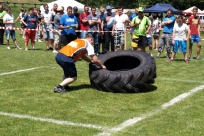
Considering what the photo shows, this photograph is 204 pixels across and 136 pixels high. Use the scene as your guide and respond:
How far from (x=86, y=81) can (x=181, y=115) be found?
133 inches

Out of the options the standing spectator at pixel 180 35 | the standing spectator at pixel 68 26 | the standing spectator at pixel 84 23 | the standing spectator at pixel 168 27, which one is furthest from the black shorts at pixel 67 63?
the standing spectator at pixel 84 23

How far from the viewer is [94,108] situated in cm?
661

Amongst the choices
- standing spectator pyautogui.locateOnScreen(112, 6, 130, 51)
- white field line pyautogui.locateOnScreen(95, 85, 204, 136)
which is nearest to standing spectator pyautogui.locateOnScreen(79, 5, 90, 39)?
standing spectator pyautogui.locateOnScreen(112, 6, 130, 51)

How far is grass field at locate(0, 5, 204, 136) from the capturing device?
5465mm

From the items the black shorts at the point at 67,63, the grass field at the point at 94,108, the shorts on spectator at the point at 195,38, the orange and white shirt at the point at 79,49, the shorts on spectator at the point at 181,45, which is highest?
the orange and white shirt at the point at 79,49

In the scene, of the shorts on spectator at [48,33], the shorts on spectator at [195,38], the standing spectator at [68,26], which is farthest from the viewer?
the shorts on spectator at [48,33]

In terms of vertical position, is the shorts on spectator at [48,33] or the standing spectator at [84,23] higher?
the standing spectator at [84,23]

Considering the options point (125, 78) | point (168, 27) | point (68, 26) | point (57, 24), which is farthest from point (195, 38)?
point (125, 78)

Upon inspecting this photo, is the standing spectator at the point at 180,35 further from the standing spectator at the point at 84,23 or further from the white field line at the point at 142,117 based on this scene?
the white field line at the point at 142,117

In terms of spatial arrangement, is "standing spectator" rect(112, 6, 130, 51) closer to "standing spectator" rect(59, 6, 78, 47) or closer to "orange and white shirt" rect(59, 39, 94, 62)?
"standing spectator" rect(59, 6, 78, 47)

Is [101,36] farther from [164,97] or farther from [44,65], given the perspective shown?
[164,97]

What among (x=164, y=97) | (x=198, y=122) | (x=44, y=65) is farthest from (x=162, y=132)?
(x=44, y=65)

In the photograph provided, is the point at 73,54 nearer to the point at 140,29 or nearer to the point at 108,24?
the point at 140,29

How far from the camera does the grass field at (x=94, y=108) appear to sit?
5.46 m
